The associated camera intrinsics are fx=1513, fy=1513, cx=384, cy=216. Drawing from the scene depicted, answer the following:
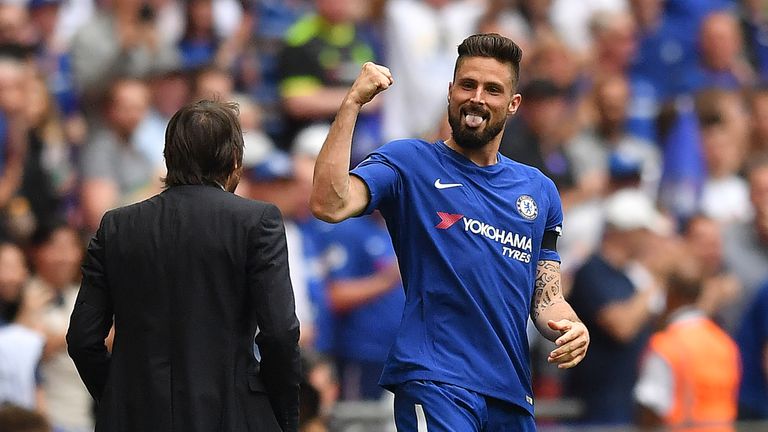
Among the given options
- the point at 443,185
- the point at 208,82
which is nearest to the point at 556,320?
the point at 443,185

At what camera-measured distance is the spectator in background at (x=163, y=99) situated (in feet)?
35.8

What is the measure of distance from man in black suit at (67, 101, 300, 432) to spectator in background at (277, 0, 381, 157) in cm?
592

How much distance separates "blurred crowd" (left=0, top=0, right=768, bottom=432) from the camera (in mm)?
10203

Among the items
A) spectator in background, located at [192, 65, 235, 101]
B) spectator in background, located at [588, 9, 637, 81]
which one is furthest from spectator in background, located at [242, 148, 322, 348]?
spectator in background, located at [588, 9, 637, 81]

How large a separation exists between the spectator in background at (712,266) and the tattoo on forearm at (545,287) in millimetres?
5649

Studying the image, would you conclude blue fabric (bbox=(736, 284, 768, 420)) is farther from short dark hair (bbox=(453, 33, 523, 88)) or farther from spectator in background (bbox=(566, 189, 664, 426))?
short dark hair (bbox=(453, 33, 523, 88))

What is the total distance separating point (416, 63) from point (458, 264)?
648cm

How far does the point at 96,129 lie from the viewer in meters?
10.7

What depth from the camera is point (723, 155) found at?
13156 mm

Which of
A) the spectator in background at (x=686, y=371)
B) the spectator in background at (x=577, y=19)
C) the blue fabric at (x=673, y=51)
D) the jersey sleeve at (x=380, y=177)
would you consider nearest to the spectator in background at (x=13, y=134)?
the spectator in background at (x=686, y=371)

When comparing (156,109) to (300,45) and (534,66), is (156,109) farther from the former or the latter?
(534,66)

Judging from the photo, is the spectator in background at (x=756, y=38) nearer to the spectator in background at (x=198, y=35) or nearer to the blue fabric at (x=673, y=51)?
the blue fabric at (x=673, y=51)

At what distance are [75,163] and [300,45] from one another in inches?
79.1

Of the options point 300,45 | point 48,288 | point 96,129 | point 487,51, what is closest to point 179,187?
point 487,51
